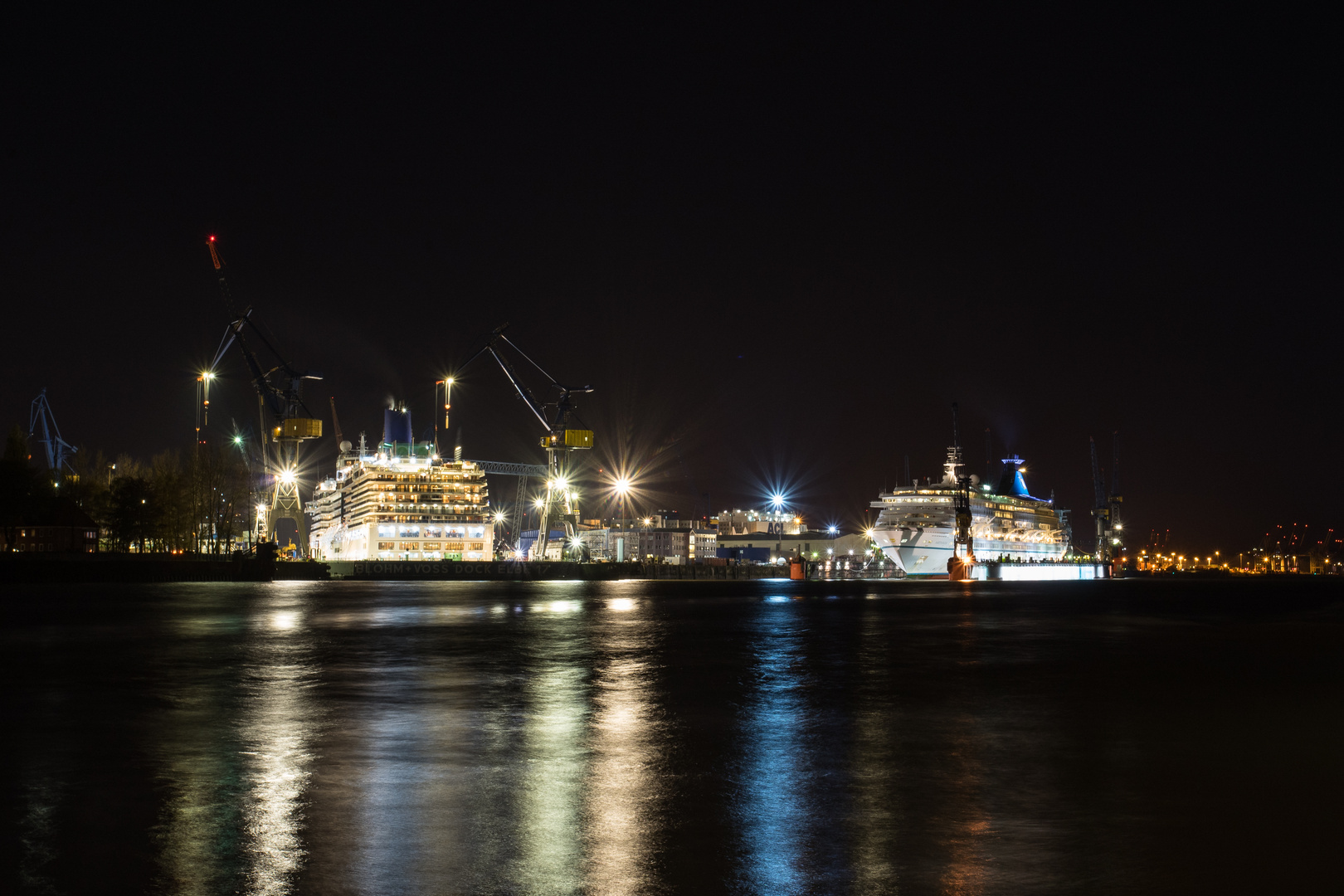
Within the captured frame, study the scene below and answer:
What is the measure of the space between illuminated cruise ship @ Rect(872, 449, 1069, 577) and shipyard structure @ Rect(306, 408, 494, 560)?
180ft

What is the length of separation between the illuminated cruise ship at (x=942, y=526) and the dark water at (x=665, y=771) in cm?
10533

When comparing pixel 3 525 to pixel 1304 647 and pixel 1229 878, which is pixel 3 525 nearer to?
pixel 1304 647

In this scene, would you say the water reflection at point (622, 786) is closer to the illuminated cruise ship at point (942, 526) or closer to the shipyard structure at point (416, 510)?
the illuminated cruise ship at point (942, 526)

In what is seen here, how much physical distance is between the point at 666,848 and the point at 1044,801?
3630mm

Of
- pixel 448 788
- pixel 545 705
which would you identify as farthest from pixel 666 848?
pixel 545 705

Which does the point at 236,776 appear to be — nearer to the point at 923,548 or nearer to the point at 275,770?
the point at 275,770

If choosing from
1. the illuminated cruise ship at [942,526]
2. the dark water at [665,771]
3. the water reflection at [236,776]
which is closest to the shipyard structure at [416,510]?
the illuminated cruise ship at [942,526]

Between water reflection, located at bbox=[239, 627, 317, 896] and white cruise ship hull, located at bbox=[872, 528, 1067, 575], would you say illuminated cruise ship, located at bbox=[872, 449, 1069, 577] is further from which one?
water reflection, located at bbox=[239, 627, 317, 896]

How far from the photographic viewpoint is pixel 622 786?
951 cm

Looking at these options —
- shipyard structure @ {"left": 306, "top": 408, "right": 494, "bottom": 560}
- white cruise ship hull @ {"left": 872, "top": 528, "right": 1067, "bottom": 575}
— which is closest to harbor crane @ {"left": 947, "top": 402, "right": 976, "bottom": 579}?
white cruise ship hull @ {"left": 872, "top": 528, "right": 1067, "bottom": 575}

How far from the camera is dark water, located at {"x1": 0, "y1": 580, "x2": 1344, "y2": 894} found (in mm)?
6961

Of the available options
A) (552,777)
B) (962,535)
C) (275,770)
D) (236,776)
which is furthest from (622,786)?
(962,535)

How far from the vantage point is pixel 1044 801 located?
9.00 meters

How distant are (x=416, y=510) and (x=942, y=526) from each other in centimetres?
6943
